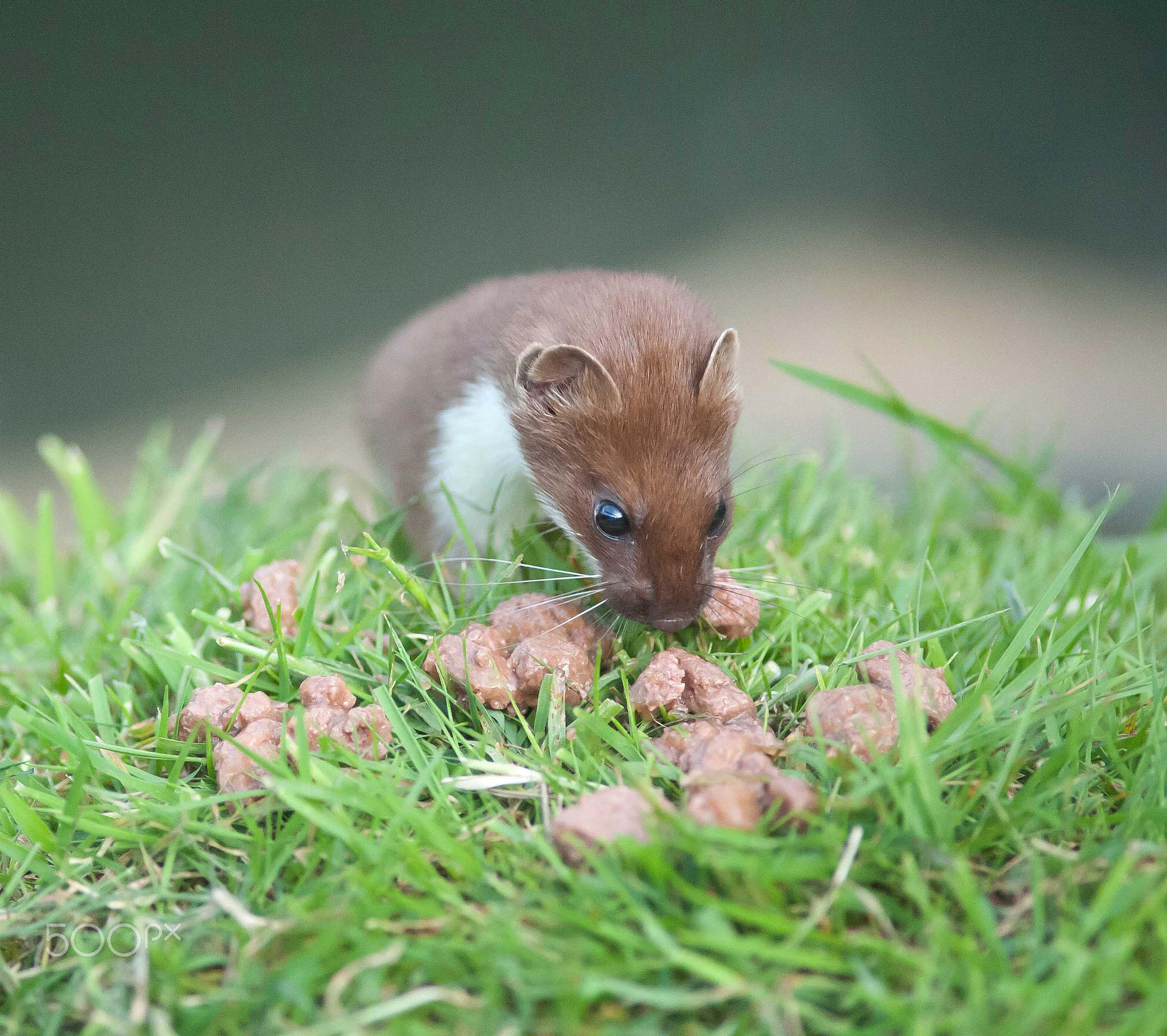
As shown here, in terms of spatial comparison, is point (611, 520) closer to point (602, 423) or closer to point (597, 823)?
point (602, 423)

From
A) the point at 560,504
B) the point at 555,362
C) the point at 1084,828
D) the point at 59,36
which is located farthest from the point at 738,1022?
the point at 59,36

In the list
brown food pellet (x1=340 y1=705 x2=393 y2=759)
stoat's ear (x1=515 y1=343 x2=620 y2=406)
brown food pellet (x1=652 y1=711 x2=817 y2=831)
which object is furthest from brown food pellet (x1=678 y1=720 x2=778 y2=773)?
stoat's ear (x1=515 y1=343 x2=620 y2=406)

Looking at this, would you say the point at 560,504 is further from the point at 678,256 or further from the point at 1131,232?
the point at 1131,232

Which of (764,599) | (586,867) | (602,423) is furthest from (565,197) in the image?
(586,867)

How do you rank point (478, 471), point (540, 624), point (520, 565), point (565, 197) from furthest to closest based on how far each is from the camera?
point (565, 197), point (478, 471), point (520, 565), point (540, 624)

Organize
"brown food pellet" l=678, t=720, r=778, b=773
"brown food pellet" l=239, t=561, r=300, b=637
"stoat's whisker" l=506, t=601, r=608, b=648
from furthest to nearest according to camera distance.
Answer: "brown food pellet" l=239, t=561, r=300, b=637, "stoat's whisker" l=506, t=601, r=608, b=648, "brown food pellet" l=678, t=720, r=778, b=773

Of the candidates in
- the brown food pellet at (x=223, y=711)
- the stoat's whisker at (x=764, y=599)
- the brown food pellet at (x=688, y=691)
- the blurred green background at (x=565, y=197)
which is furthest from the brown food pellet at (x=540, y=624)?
the blurred green background at (x=565, y=197)

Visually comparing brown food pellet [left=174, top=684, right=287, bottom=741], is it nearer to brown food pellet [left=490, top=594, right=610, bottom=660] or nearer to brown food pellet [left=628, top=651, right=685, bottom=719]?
brown food pellet [left=490, top=594, right=610, bottom=660]
